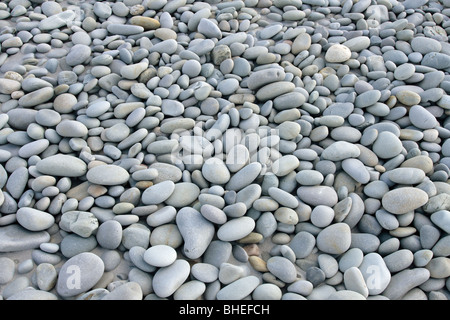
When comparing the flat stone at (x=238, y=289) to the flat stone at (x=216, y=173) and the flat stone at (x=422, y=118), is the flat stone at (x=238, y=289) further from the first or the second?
the flat stone at (x=422, y=118)

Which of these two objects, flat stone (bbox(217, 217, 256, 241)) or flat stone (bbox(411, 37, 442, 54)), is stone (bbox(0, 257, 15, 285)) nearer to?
flat stone (bbox(217, 217, 256, 241))

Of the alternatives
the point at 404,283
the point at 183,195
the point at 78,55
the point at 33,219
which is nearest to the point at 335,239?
the point at 404,283

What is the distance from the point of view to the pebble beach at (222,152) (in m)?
1.05

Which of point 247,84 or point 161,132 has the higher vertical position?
point 247,84

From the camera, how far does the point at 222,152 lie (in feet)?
4.38

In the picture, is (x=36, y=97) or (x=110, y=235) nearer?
(x=110, y=235)

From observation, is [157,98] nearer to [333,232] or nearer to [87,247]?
[87,247]

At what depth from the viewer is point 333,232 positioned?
3.65ft

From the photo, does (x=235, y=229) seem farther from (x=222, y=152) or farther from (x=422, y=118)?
(x=422, y=118)

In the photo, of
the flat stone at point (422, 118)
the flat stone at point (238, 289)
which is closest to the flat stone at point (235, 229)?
the flat stone at point (238, 289)
